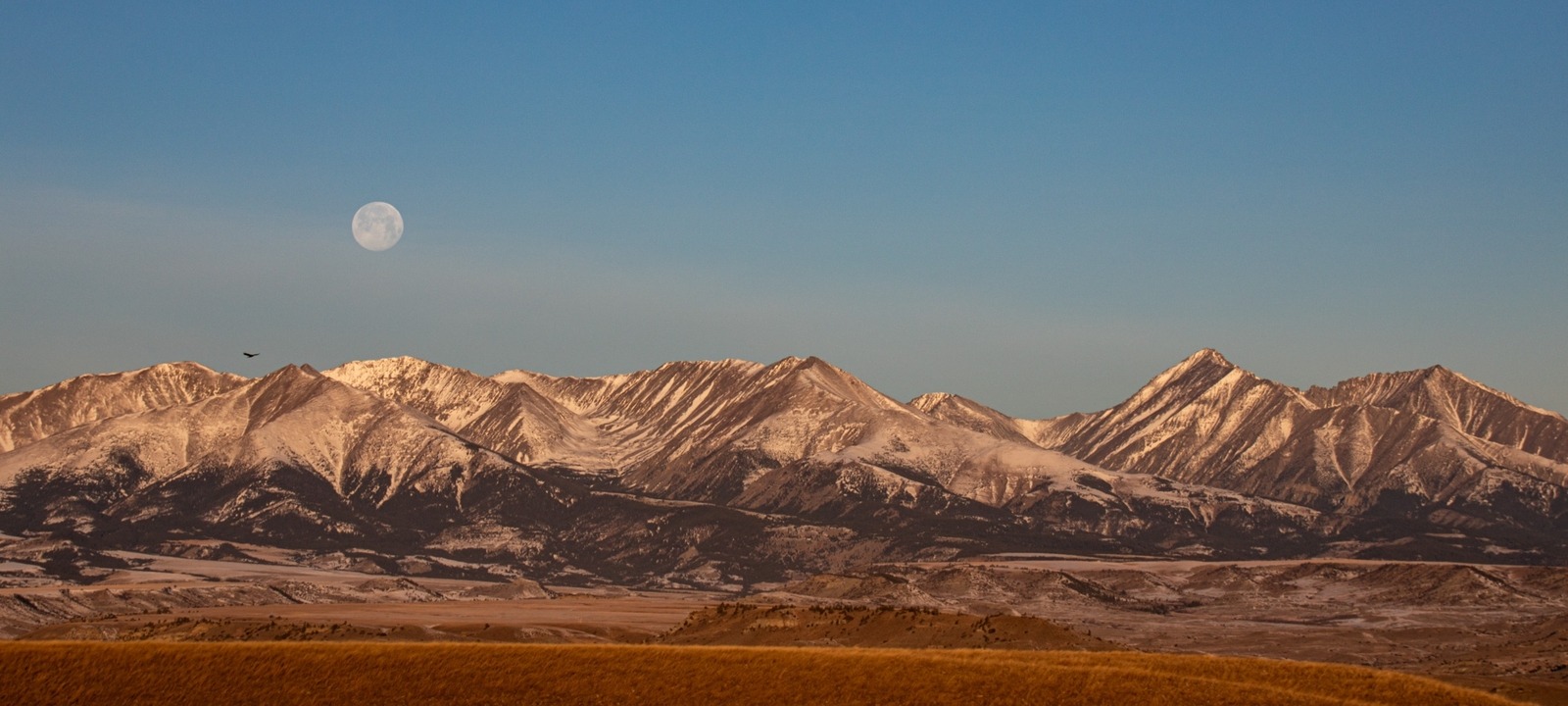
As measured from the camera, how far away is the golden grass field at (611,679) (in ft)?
240

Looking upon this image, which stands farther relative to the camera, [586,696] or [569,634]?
[569,634]

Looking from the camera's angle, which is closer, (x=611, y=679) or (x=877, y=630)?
(x=611, y=679)

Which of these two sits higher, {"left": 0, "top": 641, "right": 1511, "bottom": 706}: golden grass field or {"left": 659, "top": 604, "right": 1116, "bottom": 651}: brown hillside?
{"left": 0, "top": 641, "right": 1511, "bottom": 706}: golden grass field

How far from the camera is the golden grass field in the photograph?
240 ft

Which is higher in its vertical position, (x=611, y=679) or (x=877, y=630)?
(x=611, y=679)

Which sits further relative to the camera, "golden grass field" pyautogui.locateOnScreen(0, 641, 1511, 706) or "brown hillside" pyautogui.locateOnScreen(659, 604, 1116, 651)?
"brown hillside" pyautogui.locateOnScreen(659, 604, 1116, 651)

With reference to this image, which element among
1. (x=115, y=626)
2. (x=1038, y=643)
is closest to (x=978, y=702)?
(x=1038, y=643)

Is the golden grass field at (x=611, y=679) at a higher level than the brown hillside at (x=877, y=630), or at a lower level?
higher

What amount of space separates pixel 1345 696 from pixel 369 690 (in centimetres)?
4459

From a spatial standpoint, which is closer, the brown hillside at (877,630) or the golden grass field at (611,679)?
the golden grass field at (611,679)

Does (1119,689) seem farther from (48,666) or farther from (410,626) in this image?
(410,626)

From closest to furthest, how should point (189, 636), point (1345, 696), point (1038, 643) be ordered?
point (1345, 696) < point (1038, 643) < point (189, 636)

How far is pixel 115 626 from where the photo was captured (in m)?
178

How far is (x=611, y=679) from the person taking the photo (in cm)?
7681
